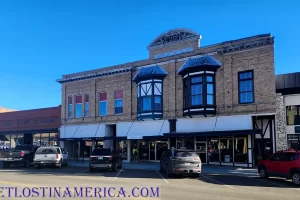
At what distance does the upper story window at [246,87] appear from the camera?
24.1m

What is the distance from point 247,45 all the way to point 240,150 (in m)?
7.72

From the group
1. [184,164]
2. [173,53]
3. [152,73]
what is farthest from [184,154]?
[173,53]

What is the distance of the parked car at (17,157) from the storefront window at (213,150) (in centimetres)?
1405

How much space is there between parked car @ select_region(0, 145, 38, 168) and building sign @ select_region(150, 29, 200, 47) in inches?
543

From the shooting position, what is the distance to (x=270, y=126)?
78.1 ft

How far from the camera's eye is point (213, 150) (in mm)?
25812

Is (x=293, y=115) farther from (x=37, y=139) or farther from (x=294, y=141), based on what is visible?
(x=37, y=139)

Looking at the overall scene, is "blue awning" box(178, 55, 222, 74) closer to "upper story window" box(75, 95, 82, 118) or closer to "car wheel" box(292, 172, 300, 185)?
"car wheel" box(292, 172, 300, 185)

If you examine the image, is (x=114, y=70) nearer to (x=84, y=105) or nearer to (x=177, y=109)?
(x=84, y=105)

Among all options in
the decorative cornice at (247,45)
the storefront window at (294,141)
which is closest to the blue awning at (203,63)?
the decorative cornice at (247,45)

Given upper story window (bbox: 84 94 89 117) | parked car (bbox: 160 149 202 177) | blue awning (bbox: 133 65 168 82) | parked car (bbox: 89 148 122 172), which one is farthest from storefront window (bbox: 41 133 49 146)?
parked car (bbox: 160 149 202 177)

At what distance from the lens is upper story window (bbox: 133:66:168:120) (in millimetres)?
28188

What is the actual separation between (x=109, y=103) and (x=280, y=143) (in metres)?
15.9

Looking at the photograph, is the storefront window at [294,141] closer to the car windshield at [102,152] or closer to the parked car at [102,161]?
the parked car at [102,161]
